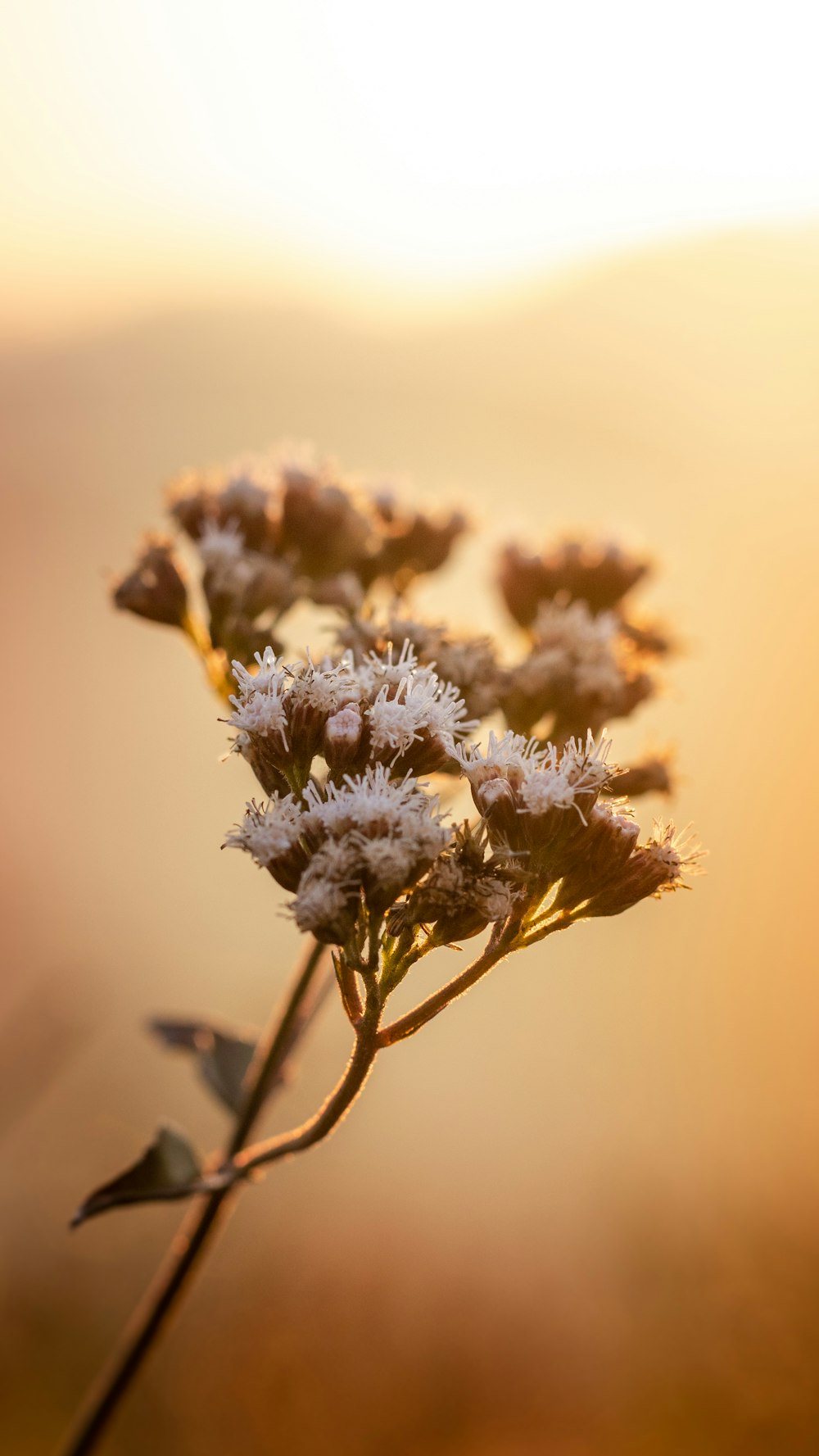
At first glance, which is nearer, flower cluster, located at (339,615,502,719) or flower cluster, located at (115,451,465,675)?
flower cluster, located at (339,615,502,719)

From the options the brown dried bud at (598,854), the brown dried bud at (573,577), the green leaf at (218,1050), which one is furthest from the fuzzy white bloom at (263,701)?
the brown dried bud at (573,577)

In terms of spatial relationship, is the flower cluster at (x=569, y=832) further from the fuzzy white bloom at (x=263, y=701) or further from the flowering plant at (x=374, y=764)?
the fuzzy white bloom at (x=263, y=701)

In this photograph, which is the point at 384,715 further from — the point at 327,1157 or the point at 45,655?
the point at 45,655

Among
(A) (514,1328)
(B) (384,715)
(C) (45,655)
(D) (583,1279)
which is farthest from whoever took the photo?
(C) (45,655)

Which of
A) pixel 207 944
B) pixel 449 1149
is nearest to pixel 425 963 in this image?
pixel 449 1149

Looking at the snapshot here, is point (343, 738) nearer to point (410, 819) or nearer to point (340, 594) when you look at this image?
point (410, 819)

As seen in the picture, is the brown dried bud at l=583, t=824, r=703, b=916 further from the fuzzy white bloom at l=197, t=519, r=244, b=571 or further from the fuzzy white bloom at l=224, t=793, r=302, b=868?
the fuzzy white bloom at l=197, t=519, r=244, b=571

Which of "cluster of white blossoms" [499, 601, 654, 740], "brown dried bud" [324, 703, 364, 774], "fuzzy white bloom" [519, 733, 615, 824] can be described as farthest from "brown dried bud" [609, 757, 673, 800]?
"brown dried bud" [324, 703, 364, 774]
